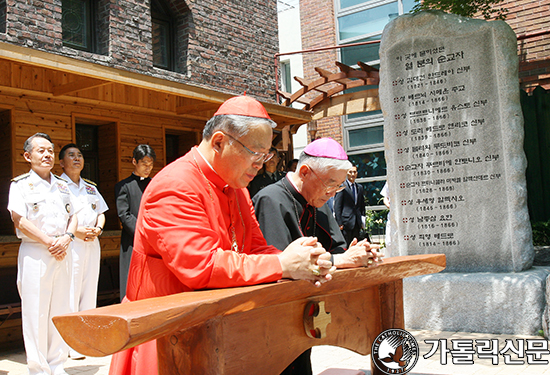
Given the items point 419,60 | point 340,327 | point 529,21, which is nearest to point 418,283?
point 419,60

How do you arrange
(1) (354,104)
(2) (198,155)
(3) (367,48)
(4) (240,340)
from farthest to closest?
(3) (367,48)
(1) (354,104)
(2) (198,155)
(4) (240,340)

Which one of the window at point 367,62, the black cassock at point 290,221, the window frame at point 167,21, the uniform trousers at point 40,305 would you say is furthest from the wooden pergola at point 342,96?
the black cassock at point 290,221

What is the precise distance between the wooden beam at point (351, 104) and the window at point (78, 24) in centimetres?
559

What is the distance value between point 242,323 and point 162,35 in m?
9.29

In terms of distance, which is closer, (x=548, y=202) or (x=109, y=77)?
(x=109, y=77)

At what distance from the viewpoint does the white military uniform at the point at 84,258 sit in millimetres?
5312

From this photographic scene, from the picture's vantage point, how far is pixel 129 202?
6.00 meters

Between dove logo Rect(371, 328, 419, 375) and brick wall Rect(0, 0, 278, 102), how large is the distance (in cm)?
673

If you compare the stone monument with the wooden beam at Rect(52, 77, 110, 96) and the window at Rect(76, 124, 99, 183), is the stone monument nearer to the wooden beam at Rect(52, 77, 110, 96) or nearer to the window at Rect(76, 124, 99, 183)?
the wooden beam at Rect(52, 77, 110, 96)

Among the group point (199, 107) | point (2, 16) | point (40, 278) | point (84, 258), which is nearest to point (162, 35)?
point (199, 107)

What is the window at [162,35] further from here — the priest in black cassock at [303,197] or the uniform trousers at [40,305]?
the priest in black cassock at [303,197]

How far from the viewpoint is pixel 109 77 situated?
20.0 feet

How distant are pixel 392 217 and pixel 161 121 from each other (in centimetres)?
463

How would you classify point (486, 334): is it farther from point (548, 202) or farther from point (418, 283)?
point (548, 202)
